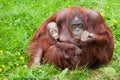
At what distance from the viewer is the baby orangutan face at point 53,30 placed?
4.76 meters

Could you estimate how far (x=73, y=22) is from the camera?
184 inches

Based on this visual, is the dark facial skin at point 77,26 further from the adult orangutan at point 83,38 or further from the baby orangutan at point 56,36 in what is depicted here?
the baby orangutan at point 56,36

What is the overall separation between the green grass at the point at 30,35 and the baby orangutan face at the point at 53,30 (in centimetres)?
35

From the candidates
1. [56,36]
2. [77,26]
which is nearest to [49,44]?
[56,36]

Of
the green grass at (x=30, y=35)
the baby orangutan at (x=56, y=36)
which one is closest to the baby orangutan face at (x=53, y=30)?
the baby orangutan at (x=56, y=36)

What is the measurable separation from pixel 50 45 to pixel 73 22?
0.39 m

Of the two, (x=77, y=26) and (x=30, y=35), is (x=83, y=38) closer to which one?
(x=77, y=26)

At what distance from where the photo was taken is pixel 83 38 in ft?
15.1

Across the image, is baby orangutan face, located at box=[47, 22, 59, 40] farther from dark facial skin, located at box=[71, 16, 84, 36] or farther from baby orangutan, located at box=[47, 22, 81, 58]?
dark facial skin, located at box=[71, 16, 84, 36]

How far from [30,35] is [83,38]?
44.7 inches

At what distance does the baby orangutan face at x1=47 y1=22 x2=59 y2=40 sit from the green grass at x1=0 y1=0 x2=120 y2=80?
1.15 ft

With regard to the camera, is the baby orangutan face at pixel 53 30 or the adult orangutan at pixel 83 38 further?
the baby orangutan face at pixel 53 30

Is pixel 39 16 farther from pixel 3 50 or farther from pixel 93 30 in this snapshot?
pixel 93 30

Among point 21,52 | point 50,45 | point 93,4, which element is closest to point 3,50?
point 21,52
